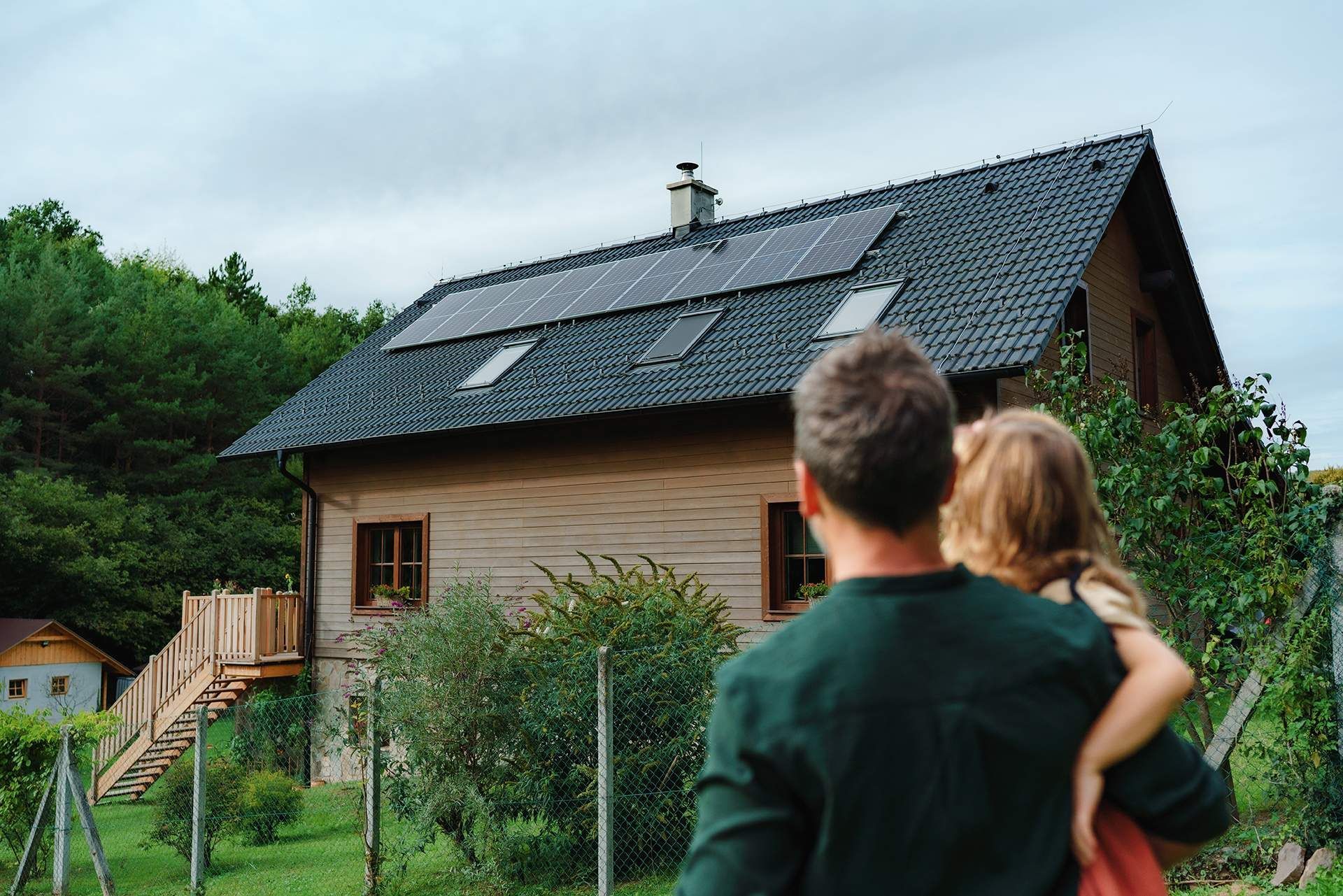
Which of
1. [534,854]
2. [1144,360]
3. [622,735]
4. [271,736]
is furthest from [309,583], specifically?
[1144,360]

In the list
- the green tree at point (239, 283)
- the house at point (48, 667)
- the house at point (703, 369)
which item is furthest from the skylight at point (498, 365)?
the green tree at point (239, 283)

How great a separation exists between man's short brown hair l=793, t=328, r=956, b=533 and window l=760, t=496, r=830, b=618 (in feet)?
37.2

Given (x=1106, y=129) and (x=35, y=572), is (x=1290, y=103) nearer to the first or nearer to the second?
(x=1106, y=129)

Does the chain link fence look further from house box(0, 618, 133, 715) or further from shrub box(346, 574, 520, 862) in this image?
house box(0, 618, 133, 715)

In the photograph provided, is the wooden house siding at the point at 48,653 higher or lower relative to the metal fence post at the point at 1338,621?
lower

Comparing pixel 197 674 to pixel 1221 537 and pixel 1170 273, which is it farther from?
pixel 1170 273

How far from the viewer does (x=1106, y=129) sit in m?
15.5

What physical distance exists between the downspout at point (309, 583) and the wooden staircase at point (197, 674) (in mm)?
133

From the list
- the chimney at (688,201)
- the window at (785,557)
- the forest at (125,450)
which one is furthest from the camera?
the forest at (125,450)

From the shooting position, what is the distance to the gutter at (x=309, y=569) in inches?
696

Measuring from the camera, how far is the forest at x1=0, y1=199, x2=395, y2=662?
27.2 metres

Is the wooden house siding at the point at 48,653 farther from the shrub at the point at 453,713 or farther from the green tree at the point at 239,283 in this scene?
the green tree at the point at 239,283

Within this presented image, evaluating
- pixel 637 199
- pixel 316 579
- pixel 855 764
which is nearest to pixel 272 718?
pixel 316 579

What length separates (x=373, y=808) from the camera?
8.13m
